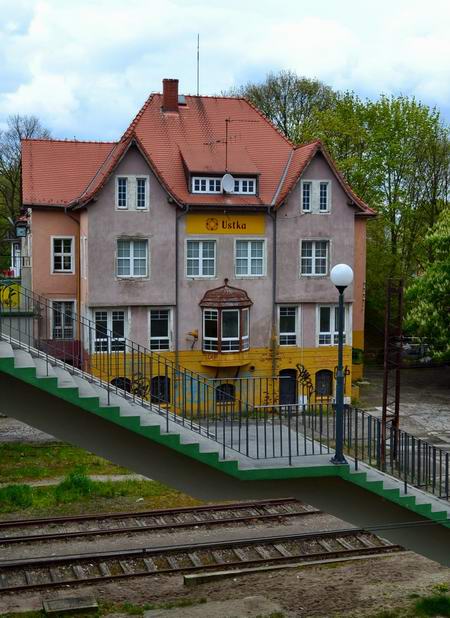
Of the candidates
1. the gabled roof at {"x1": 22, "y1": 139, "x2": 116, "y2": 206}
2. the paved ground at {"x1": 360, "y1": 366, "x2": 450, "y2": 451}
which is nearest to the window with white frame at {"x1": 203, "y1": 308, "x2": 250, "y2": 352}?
the paved ground at {"x1": 360, "y1": 366, "x2": 450, "y2": 451}

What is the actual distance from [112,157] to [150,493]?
15389mm

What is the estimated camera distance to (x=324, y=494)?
13.6 metres

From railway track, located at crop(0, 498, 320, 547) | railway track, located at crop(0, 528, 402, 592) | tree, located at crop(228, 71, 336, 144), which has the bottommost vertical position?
railway track, located at crop(0, 528, 402, 592)

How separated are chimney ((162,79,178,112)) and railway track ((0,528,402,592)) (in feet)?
72.7

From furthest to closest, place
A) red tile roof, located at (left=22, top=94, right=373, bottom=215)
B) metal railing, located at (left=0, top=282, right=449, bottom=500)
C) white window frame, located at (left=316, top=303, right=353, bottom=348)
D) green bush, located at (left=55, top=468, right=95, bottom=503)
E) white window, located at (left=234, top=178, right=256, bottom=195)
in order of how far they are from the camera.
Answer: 1. white window frame, located at (left=316, top=303, right=353, bottom=348)
2. white window, located at (left=234, top=178, right=256, bottom=195)
3. red tile roof, located at (left=22, top=94, right=373, bottom=215)
4. green bush, located at (left=55, top=468, right=95, bottom=503)
5. metal railing, located at (left=0, top=282, right=449, bottom=500)

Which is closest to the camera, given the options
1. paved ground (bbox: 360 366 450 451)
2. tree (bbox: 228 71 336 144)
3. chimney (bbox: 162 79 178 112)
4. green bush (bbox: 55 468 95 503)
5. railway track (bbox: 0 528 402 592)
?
railway track (bbox: 0 528 402 592)

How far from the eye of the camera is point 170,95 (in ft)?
114

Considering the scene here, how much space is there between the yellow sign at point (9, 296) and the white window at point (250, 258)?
63.7 ft

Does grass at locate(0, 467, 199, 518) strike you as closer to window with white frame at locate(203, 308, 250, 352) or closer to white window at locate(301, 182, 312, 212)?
window with white frame at locate(203, 308, 250, 352)

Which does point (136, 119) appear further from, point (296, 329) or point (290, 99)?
point (290, 99)

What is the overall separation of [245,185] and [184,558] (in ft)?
62.8

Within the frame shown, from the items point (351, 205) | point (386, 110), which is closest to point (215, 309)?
point (351, 205)

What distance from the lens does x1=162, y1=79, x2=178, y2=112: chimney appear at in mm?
34375

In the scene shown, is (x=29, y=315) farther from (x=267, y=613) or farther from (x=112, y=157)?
(x=112, y=157)
